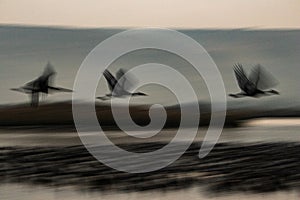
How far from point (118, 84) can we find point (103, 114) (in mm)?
90

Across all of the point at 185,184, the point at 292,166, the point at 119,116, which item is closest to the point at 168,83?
the point at 119,116

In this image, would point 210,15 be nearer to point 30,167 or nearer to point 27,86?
point 27,86

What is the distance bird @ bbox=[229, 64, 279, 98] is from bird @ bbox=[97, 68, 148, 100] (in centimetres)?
29

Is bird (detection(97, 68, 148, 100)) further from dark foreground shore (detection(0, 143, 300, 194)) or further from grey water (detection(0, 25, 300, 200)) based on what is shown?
dark foreground shore (detection(0, 143, 300, 194))

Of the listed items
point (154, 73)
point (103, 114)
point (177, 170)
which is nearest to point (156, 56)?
point (154, 73)

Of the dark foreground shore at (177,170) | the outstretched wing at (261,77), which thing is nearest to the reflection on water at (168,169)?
the dark foreground shore at (177,170)

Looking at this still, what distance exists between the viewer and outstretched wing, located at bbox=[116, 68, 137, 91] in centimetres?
114

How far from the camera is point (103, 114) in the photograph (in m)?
1.14

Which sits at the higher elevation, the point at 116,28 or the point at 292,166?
the point at 116,28

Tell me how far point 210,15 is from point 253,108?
284 millimetres

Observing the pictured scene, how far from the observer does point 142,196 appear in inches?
44.8

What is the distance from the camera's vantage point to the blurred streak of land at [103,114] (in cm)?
112

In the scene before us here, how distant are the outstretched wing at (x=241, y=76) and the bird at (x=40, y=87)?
18.9 inches

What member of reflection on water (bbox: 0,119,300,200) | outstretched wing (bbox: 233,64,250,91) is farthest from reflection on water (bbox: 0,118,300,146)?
outstretched wing (bbox: 233,64,250,91)
